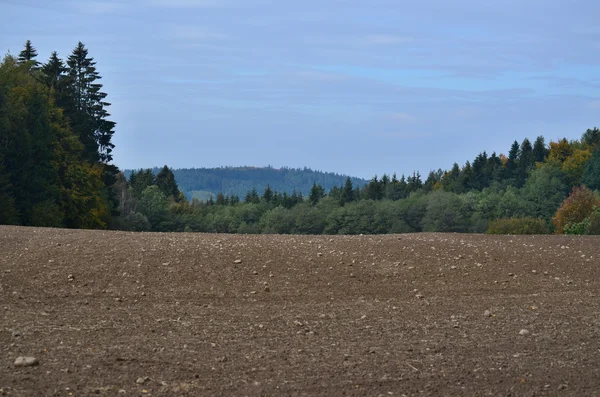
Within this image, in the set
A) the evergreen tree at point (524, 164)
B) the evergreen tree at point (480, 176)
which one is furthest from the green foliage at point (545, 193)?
the evergreen tree at point (480, 176)

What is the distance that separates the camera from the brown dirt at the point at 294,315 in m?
6.97

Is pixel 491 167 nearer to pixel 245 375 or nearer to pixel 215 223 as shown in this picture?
pixel 215 223

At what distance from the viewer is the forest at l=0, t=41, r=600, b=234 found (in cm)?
3700

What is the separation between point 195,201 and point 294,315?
142542 mm

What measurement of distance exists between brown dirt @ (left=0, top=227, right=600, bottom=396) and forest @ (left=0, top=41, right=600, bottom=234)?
22.9 m

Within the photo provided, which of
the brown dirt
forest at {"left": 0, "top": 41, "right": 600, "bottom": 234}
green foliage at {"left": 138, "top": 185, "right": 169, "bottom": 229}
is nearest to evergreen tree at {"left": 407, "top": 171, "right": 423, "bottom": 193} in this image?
forest at {"left": 0, "top": 41, "right": 600, "bottom": 234}

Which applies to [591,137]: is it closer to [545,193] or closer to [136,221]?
[545,193]

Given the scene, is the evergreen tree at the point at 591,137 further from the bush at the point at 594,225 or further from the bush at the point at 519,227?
the bush at the point at 594,225

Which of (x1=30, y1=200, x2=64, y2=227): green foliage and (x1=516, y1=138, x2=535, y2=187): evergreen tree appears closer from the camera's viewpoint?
(x1=30, y1=200, x2=64, y2=227): green foliage

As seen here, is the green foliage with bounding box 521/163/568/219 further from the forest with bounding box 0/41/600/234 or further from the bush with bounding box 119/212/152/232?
the bush with bounding box 119/212/152/232

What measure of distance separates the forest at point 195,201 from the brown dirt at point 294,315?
22896mm

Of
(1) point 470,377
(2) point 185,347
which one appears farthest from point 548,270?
(2) point 185,347

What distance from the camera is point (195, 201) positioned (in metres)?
151

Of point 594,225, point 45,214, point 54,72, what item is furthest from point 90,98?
point 594,225
